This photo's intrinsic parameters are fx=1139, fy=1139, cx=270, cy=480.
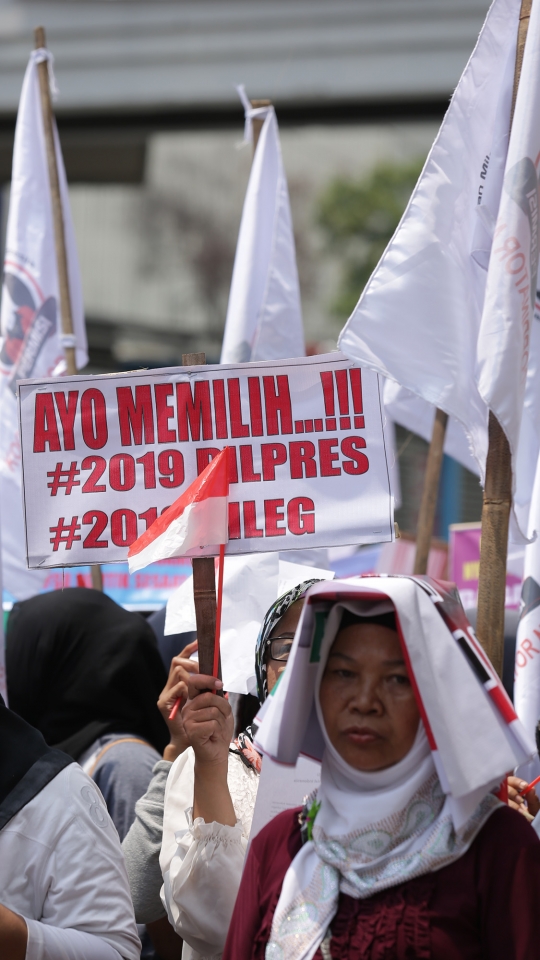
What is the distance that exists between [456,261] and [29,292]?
8.88ft

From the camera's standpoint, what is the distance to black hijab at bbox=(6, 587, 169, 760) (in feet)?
10.6

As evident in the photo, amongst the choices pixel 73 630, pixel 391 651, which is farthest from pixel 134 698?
pixel 391 651

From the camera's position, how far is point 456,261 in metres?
2.89

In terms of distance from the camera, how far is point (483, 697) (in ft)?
5.79

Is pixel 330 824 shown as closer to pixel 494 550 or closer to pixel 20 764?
pixel 20 764

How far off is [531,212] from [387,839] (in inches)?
62.7

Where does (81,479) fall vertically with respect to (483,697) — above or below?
above

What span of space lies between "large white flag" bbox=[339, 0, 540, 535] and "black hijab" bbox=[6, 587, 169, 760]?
1214 millimetres

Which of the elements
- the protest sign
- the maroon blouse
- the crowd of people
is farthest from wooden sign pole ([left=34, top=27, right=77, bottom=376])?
the maroon blouse

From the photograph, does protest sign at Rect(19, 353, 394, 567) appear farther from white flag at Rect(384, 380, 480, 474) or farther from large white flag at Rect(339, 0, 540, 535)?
white flag at Rect(384, 380, 480, 474)

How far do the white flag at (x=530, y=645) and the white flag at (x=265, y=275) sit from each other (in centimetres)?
183

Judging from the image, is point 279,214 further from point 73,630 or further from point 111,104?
point 111,104

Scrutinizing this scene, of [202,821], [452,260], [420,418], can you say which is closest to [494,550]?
[452,260]

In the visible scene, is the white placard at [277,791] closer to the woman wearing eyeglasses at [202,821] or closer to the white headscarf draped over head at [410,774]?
the woman wearing eyeglasses at [202,821]
